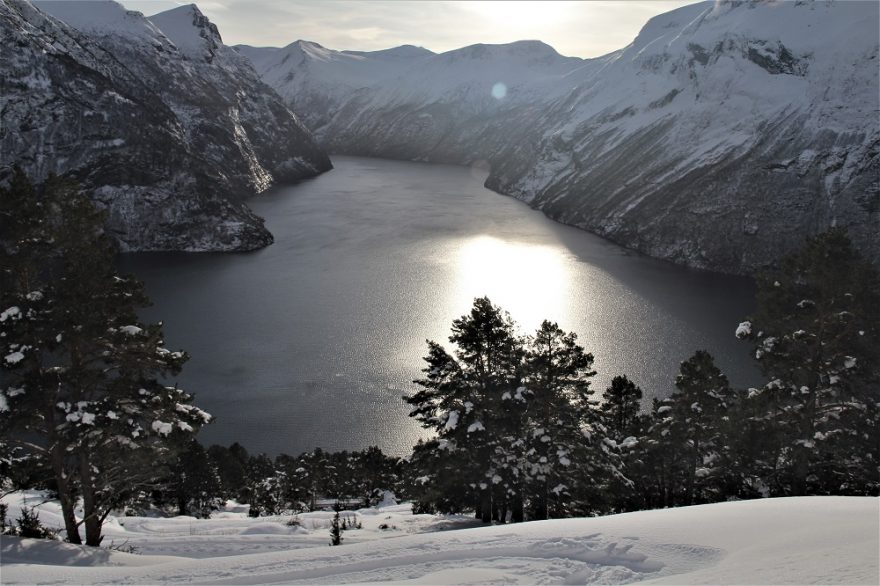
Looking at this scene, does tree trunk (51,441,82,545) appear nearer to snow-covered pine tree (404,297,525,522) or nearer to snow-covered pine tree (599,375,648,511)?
snow-covered pine tree (404,297,525,522)

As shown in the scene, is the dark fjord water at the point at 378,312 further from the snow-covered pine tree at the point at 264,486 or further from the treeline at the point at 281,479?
the treeline at the point at 281,479

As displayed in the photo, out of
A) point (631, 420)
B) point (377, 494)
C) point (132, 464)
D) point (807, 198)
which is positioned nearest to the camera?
point (132, 464)

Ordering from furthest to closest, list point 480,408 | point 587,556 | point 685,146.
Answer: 1. point 685,146
2. point 480,408
3. point 587,556

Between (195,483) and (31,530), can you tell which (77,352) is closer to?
(31,530)

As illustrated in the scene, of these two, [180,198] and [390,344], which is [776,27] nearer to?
[390,344]

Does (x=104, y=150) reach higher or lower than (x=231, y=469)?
higher

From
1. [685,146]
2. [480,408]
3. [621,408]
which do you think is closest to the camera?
[480,408]

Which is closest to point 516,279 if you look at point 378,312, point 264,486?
point 378,312

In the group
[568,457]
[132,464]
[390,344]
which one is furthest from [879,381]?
[390,344]
